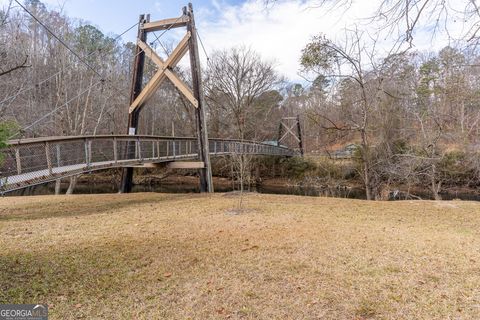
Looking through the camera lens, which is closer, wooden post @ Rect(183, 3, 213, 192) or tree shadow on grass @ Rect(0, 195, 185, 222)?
tree shadow on grass @ Rect(0, 195, 185, 222)

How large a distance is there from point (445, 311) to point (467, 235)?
224cm

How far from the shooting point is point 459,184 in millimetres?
12383

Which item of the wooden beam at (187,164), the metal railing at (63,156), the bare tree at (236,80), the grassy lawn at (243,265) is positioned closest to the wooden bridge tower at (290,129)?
the bare tree at (236,80)

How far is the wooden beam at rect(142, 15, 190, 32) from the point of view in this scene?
7.66m

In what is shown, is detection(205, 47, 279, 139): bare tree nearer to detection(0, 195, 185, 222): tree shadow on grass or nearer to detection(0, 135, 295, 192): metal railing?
detection(0, 135, 295, 192): metal railing

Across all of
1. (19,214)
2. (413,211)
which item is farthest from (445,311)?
(19,214)

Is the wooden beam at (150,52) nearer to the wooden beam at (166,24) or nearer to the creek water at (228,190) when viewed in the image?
the wooden beam at (166,24)

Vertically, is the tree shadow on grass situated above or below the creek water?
above

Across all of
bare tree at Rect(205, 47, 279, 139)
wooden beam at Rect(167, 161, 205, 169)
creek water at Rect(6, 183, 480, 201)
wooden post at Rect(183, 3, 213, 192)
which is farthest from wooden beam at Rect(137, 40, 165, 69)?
bare tree at Rect(205, 47, 279, 139)

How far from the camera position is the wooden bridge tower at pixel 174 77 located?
7.62 m

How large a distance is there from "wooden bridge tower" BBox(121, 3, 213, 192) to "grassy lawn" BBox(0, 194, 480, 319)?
3587 mm

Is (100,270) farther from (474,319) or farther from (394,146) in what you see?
(394,146)

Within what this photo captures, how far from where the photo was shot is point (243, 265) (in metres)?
2.43

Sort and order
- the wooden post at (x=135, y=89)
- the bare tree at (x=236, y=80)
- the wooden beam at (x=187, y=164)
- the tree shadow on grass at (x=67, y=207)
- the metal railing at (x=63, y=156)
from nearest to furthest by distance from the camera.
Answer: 1. the metal railing at (x=63, y=156)
2. the tree shadow on grass at (x=67, y=207)
3. the wooden beam at (x=187, y=164)
4. the wooden post at (x=135, y=89)
5. the bare tree at (x=236, y=80)
